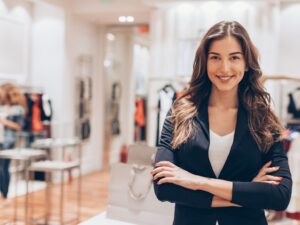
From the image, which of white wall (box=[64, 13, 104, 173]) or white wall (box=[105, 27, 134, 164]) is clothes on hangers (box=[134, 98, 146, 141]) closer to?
white wall (box=[105, 27, 134, 164])

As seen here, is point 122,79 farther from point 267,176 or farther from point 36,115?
point 267,176

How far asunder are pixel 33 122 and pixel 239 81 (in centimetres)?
478

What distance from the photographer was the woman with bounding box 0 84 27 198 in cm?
495

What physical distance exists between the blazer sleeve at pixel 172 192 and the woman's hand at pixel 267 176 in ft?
0.49

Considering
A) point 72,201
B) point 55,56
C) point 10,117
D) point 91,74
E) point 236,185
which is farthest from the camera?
point 91,74

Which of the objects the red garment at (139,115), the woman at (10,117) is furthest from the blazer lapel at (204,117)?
the red garment at (139,115)

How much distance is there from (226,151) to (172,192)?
0.20m

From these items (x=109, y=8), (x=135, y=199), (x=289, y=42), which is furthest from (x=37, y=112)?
(x=135, y=199)

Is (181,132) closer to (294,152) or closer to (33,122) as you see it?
(294,152)

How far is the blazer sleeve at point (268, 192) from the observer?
118 centimetres

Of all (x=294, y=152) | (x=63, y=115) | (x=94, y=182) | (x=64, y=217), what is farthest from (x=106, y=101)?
(x=294, y=152)

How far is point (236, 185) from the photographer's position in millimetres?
1179

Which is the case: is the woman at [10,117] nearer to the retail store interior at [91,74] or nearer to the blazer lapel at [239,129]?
the retail store interior at [91,74]

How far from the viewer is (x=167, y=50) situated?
5.80 metres
